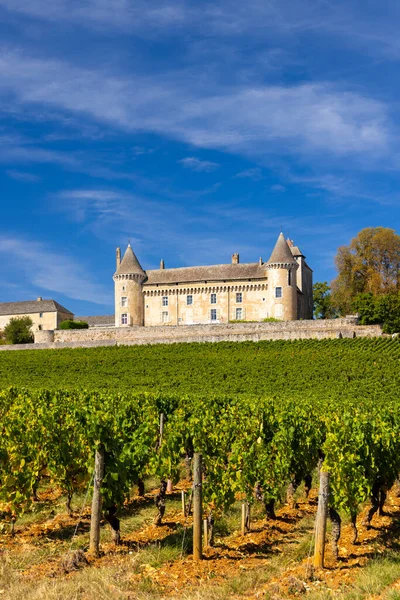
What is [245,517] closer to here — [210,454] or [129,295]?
[210,454]

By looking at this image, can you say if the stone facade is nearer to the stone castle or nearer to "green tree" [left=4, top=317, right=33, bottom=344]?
"green tree" [left=4, top=317, right=33, bottom=344]

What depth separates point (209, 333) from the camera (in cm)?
4869

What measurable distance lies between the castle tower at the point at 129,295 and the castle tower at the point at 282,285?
41.9ft

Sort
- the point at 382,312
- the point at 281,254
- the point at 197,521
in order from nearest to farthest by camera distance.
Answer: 1. the point at 197,521
2. the point at 382,312
3. the point at 281,254

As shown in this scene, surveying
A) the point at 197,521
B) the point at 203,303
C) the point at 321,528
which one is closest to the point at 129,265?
the point at 203,303

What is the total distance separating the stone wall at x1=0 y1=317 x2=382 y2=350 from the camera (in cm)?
4356

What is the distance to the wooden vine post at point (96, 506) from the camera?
29.1 ft

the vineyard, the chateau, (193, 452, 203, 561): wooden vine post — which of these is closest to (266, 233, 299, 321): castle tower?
the chateau

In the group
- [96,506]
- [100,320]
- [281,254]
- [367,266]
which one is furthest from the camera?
[100,320]

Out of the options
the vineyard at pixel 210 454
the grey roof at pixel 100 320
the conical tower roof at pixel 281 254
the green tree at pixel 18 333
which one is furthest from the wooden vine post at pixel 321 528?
the grey roof at pixel 100 320

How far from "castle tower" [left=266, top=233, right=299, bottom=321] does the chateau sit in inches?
44.4

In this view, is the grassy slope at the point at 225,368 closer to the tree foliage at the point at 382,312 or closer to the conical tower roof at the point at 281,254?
the tree foliage at the point at 382,312

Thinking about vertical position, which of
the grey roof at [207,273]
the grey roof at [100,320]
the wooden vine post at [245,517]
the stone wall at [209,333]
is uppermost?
the grey roof at [207,273]

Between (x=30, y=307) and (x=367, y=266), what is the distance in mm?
39520
